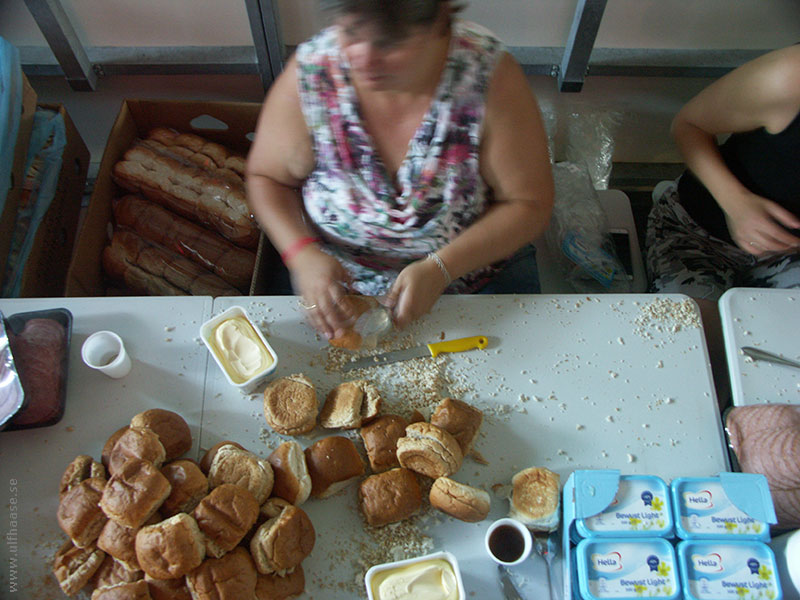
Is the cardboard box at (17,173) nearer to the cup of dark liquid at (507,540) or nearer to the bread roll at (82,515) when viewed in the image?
the bread roll at (82,515)

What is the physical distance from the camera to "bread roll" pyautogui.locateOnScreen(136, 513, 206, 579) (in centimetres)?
88

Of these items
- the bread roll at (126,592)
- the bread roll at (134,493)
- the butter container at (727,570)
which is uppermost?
the bread roll at (134,493)

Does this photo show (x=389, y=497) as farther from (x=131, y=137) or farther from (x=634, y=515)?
(x=131, y=137)

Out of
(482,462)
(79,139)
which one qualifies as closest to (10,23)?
(79,139)

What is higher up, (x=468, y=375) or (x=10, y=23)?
(x=10, y=23)

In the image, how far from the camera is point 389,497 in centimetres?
100

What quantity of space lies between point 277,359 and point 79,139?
4.48 feet

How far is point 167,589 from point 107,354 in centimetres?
46

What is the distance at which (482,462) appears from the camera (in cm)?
108

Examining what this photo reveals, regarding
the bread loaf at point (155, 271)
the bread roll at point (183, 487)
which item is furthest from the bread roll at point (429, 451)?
the bread loaf at point (155, 271)

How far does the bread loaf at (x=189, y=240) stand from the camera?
5.73 feet

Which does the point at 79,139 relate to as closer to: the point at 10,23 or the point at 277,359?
the point at 10,23

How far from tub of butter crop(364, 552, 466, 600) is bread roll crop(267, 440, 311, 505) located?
17cm

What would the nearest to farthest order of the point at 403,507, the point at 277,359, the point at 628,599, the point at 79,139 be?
the point at 628,599 < the point at 403,507 < the point at 277,359 < the point at 79,139
